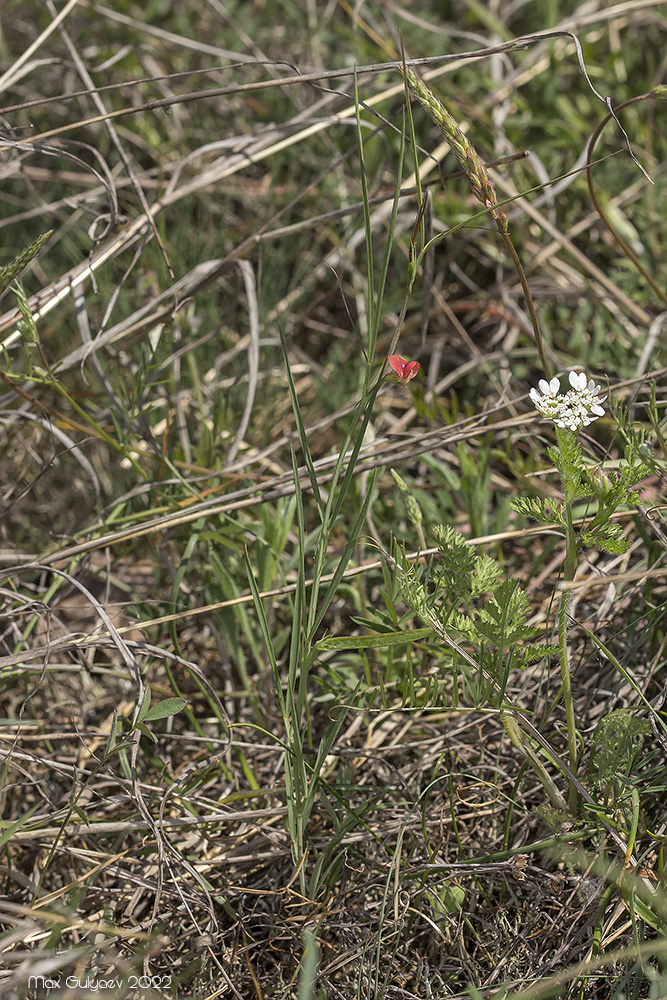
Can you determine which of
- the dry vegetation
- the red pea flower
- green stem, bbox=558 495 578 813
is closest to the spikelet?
the dry vegetation

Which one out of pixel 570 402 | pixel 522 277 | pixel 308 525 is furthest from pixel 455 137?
pixel 308 525

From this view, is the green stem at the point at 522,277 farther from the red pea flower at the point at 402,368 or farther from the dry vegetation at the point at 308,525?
the red pea flower at the point at 402,368

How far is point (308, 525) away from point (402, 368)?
29.9 inches

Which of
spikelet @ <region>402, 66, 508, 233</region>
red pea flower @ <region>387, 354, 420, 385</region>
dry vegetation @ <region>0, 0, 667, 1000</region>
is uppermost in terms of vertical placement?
spikelet @ <region>402, 66, 508, 233</region>

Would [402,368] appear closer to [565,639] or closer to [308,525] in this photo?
[565,639]

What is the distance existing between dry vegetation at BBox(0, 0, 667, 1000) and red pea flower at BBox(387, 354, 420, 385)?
0.04 m

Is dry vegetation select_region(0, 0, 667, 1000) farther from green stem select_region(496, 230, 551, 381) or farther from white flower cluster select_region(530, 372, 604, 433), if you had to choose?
white flower cluster select_region(530, 372, 604, 433)

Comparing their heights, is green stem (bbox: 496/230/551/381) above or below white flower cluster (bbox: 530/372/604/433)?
above

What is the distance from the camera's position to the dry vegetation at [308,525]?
126 centimetres

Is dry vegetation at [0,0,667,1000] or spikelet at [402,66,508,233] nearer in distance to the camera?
spikelet at [402,66,508,233]

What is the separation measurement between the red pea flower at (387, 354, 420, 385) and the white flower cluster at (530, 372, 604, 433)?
0.59 ft

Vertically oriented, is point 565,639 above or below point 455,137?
below

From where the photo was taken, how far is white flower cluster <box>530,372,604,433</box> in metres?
1.13

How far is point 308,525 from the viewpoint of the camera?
6.15 ft
